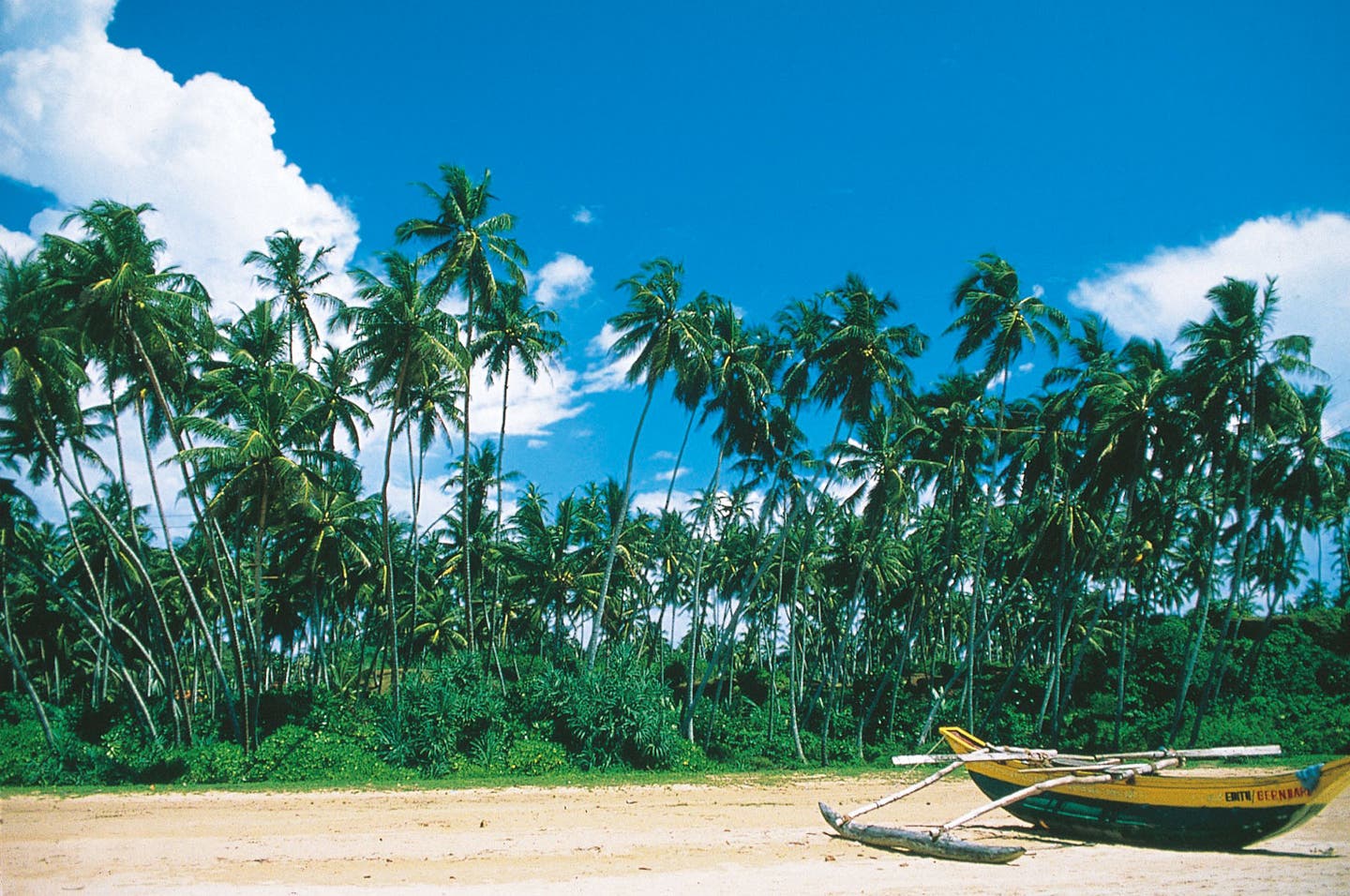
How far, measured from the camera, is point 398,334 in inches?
853

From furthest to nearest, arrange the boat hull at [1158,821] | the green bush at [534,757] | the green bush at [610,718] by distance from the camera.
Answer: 1. the green bush at [610,718]
2. the green bush at [534,757]
3. the boat hull at [1158,821]

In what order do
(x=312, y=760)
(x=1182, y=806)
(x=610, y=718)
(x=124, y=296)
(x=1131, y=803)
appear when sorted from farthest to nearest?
(x=610, y=718), (x=312, y=760), (x=124, y=296), (x=1131, y=803), (x=1182, y=806)

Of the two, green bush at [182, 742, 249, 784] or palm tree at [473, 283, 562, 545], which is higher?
palm tree at [473, 283, 562, 545]

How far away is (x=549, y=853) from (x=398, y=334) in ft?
48.2

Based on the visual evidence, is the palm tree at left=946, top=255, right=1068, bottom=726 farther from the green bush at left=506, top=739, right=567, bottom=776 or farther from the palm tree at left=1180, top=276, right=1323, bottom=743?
the green bush at left=506, top=739, right=567, bottom=776

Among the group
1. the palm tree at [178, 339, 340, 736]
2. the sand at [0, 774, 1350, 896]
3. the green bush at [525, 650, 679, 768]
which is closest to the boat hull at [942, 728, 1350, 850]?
the sand at [0, 774, 1350, 896]

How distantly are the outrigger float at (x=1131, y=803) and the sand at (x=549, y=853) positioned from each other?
31 centimetres

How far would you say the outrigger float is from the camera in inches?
416

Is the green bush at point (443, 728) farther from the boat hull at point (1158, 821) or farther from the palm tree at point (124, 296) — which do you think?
the boat hull at point (1158, 821)

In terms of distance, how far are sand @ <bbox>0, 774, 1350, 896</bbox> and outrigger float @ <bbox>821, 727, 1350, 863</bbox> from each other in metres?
0.31

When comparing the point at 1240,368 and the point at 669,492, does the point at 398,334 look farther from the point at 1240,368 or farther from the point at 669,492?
the point at 1240,368

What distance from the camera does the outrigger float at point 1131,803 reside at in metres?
10.6

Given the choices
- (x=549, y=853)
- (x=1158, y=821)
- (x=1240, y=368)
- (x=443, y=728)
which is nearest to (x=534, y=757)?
(x=443, y=728)

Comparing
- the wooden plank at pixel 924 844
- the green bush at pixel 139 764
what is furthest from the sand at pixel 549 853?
the green bush at pixel 139 764
